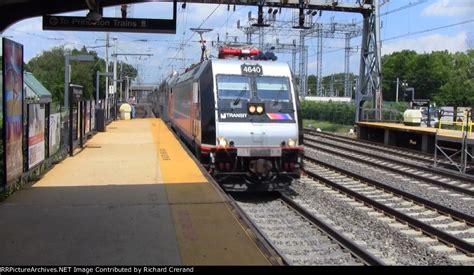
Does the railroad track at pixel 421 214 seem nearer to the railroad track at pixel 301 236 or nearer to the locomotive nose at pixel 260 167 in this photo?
the railroad track at pixel 301 236

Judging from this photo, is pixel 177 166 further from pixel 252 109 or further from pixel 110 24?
pixel 110 24

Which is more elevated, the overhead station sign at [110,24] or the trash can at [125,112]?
the overhead station sign at [110,24]

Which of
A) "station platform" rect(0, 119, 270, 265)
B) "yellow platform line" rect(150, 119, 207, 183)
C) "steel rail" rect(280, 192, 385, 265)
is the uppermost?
"yellow platform line" rect(150, 119, 207, 183)

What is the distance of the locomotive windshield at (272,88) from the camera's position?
12.2 meters

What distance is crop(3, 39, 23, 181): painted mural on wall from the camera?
27.6 feet

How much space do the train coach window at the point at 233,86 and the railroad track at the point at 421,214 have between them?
10.5 ft

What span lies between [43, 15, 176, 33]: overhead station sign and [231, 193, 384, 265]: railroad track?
3.99 meters

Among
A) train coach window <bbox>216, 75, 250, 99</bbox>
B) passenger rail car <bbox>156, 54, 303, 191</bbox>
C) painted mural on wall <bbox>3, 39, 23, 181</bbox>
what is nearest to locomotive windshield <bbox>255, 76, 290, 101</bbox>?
passenger rail car <bbox>156, 54, 303, 191</bbox>

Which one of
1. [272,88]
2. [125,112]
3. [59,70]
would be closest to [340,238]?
[272,88]

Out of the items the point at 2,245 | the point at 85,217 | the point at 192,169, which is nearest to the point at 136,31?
the point at 192,169

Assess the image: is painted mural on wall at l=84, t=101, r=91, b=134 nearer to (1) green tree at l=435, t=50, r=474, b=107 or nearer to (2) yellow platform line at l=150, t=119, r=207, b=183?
(2) yellow platform line at l=150, t=119, r=207, b=183

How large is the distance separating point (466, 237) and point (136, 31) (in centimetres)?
700

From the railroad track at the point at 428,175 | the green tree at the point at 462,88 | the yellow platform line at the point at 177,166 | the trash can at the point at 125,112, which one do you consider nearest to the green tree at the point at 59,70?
the trash can at the point at 125,112

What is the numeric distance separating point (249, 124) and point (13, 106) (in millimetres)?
4782
